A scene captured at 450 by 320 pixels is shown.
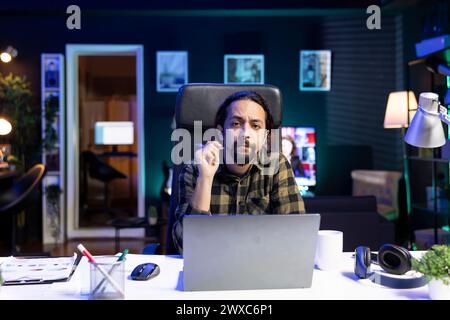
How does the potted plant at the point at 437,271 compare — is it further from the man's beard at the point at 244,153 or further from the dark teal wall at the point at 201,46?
the dark teal wall at the point at 201,46

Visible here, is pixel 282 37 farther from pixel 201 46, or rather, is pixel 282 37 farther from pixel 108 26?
pixel 108 26

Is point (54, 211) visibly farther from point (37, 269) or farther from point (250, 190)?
point (37, 269)

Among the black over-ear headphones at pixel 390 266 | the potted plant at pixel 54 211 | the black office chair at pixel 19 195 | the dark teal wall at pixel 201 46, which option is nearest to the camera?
the black over-ear headphones at pixel 390 266

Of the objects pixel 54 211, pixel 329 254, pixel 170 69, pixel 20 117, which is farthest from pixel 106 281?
pixel 170 69

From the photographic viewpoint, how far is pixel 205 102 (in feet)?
6.40

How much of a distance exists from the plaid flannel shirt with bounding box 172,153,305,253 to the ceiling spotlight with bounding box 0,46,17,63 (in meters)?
3.93

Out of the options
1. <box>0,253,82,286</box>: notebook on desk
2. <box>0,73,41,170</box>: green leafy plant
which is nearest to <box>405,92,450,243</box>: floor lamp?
<box>0,253,82,286</box>: notebook on desk

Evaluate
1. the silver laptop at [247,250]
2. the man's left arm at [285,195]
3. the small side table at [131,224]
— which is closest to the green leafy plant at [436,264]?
the silver laptop at [247,250]

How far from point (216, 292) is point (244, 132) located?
2.41 ft

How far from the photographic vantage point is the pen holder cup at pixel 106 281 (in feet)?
3.77

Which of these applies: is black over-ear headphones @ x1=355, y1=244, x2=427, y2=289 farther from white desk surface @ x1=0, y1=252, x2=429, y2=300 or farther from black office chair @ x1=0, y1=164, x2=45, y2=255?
black office chair @ x1=0, y1=164, x2=45, y2=255

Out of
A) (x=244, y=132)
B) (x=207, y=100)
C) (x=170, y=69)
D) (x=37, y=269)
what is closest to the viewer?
(x=37, y=269)

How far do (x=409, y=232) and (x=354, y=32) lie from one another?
2401 millimetres

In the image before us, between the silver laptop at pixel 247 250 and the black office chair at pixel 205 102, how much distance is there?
771 mm
